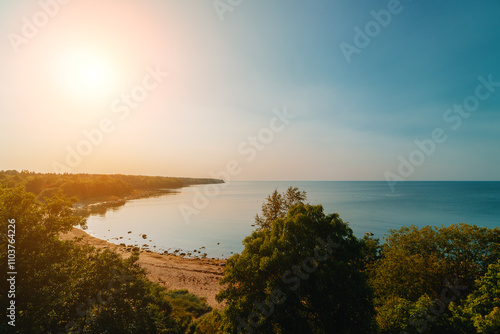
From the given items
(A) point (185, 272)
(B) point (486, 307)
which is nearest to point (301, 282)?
(B) point (486, 307)

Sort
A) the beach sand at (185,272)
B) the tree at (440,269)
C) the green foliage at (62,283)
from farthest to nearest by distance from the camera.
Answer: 1. the beach sand at (185,272)
2. the tree at (440,269)
3. the green foliage at (62,283)

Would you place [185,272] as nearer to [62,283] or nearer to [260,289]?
[62,283]

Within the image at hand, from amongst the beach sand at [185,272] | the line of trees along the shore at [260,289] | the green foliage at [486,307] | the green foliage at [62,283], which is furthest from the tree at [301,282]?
the beach sand at [185,272]

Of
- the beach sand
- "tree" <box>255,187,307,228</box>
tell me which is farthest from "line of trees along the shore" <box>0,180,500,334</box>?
"tree" <box>255,187,307,228</box>

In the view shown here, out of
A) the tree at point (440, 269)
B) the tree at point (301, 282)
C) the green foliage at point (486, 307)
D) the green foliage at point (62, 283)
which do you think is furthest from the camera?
the tree at point (440, 269)

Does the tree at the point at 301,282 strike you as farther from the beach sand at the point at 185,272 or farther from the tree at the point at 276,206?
the tree at the point at 276,206

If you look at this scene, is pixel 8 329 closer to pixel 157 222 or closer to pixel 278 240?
pixel 278 240

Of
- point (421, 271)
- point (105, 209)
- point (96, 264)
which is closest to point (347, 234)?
point (421, 271)
